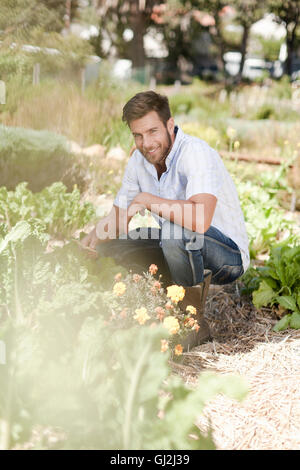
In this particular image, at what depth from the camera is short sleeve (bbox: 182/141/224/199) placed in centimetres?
195

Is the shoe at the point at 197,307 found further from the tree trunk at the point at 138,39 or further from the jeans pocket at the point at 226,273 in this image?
the tree trunk at the point at 138,39

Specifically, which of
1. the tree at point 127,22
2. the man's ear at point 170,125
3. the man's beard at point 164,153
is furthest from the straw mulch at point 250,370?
the tree at point 127,22

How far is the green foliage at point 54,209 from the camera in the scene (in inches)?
116

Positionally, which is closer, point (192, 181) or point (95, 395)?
point (95, 395)

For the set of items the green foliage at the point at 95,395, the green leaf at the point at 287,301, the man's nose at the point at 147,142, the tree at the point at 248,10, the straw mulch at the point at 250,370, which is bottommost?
the straw mulch at the point at 250,370

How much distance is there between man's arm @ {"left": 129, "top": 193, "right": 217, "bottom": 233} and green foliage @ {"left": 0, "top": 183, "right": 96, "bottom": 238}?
1143mm

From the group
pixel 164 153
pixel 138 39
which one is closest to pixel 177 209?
pixel 164 153

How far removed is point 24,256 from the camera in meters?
1.85

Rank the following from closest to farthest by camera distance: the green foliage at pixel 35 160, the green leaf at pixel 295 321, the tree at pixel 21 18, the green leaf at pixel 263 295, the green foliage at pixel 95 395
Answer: the green foliage at pixel 95 395, the green leaf at pixel 295 321, the green leaf at pixel 263 295, the tree at pixel 21 18, the green foliage at pixel 35 160

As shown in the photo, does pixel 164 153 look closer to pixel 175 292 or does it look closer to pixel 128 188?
pixel 128 188

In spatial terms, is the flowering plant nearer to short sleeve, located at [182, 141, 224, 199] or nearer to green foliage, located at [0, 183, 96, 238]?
short sleeve, located at [182, 141, 224, 199]

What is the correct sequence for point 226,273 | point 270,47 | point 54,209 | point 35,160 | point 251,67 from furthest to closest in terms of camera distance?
point 251,67 → point 270,47 → point 35,160 → point 54,209 → point 226,273

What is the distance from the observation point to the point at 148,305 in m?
2.00

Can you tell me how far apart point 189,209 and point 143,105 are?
48cm
